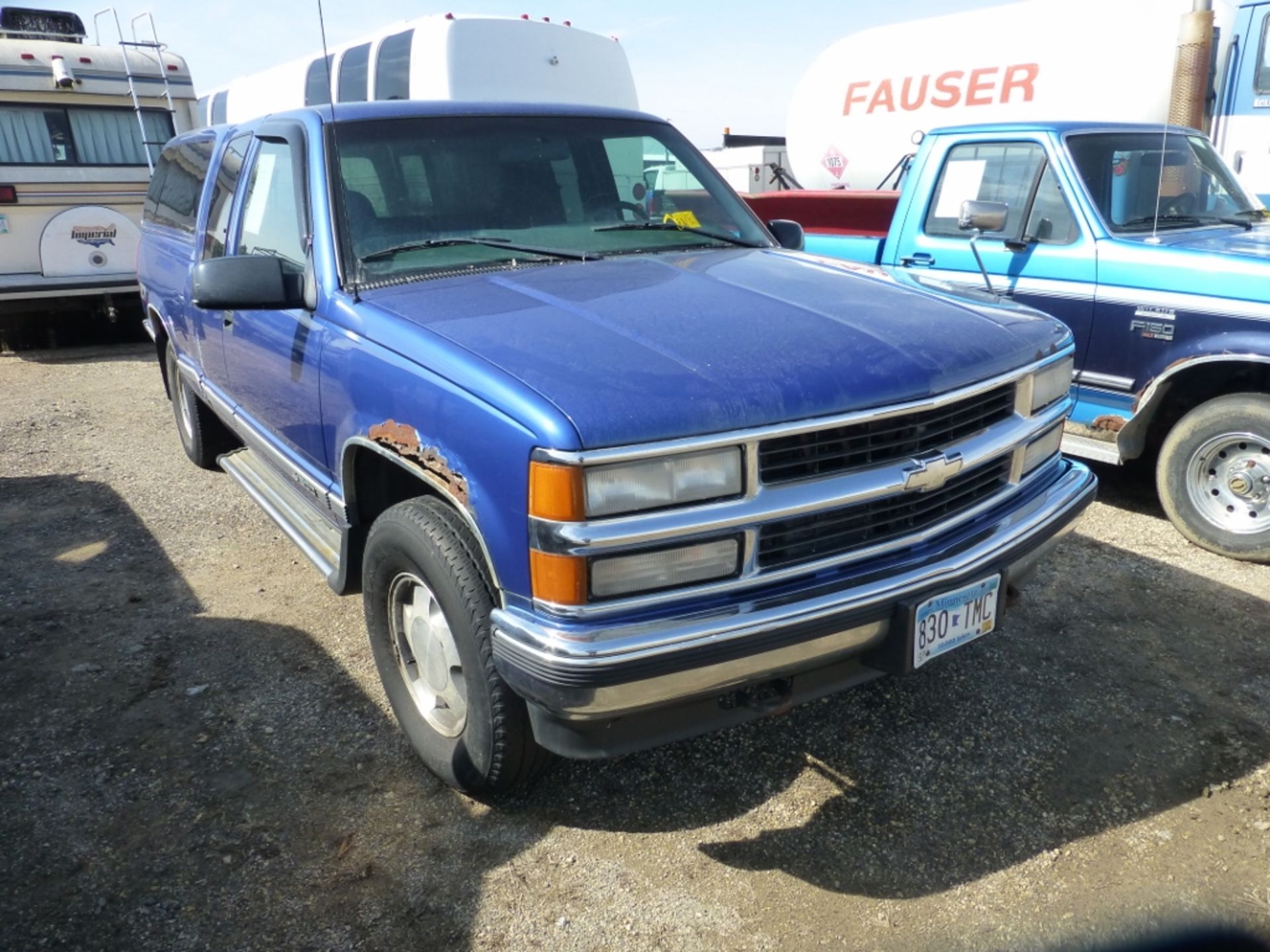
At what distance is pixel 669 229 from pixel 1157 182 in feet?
10.2

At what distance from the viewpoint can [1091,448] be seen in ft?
16.1

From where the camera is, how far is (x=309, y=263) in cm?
323

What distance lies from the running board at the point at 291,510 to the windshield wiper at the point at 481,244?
0.93 metres

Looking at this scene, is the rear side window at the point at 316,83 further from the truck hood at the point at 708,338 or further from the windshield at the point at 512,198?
the truck hood at the point at 708,338

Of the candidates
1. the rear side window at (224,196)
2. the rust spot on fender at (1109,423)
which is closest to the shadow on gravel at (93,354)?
the rear side window at (224,196)

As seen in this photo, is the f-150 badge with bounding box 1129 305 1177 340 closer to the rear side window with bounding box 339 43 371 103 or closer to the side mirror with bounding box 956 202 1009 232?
the side mirror with bounding box 956 202 1009 232

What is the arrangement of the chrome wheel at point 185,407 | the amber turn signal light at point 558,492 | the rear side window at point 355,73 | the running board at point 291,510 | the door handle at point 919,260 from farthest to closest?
the rear side window at point 355,73
the chrome wheel at point 185,407
the door handle at point 919,260
the running board at point 291,510
the amber turn signal light at point 558,492

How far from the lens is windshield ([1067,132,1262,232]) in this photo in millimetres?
5078

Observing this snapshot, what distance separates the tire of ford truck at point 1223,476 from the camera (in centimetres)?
446

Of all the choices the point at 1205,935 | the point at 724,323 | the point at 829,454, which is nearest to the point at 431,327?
the point at 724,323

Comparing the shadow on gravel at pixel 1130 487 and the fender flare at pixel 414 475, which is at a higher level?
the fender flare at pixel 414 475

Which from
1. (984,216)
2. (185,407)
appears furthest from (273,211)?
(984,216)

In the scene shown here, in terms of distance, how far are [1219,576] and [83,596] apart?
5077 mm

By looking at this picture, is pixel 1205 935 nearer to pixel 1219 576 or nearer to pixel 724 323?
pixel 724 323
